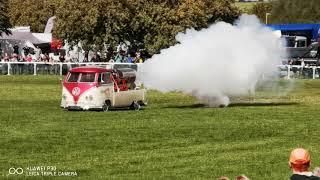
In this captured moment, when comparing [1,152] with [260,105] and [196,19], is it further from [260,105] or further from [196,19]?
[196,19]

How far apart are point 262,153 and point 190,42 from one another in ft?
42.5

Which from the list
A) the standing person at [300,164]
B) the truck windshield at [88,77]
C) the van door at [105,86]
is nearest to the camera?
the standing person at [300,164]

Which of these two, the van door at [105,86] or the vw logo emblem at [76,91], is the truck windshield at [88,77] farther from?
the vw logo emblem at [76,91]

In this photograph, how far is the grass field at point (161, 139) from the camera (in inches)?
735

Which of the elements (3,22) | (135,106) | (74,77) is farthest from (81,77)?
(3,22)

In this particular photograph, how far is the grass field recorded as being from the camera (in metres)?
18.7

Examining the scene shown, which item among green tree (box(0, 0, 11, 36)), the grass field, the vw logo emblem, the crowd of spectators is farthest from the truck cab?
green tree (box(0, 0, 11, 36))

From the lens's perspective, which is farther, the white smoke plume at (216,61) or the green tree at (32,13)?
the green tree at (32,13)

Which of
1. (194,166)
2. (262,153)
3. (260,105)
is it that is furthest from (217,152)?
(260,105)

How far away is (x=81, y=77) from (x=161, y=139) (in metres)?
12.3

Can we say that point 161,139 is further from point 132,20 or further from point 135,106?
point 132,20

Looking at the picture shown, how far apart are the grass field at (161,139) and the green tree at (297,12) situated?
110 m

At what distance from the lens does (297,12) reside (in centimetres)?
14838

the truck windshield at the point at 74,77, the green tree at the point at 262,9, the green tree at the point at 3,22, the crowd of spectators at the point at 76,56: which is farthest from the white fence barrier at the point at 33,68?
the green tree at the point at 262,9
